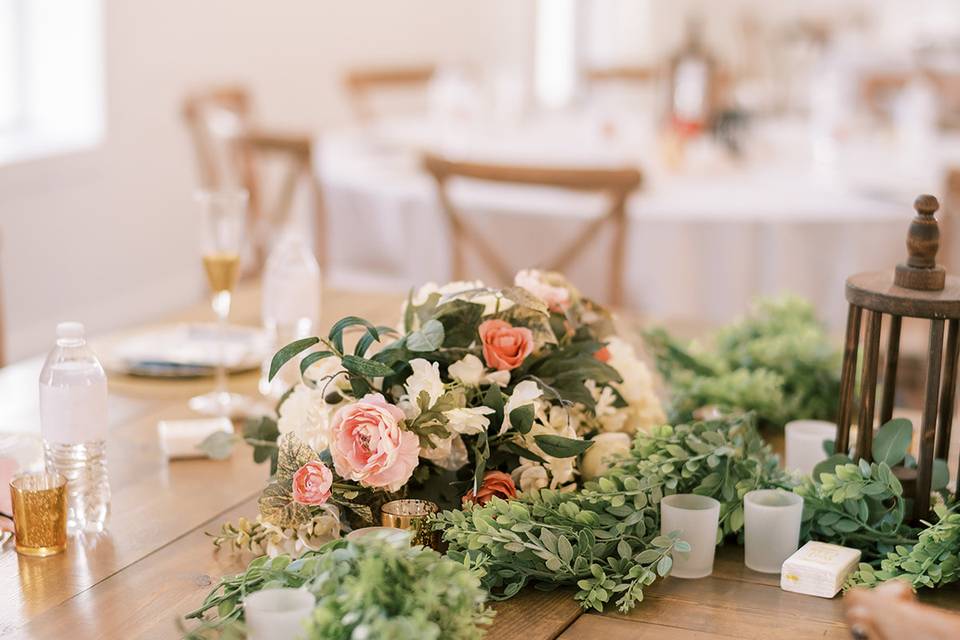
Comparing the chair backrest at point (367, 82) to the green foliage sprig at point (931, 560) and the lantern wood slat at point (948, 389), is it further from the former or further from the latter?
the green foliage sprig at point (931, 560)

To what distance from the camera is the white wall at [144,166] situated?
167 inches

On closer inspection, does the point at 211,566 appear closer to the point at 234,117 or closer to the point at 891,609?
the point at 891,609

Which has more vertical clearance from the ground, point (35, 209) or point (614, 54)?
point (614, 54)

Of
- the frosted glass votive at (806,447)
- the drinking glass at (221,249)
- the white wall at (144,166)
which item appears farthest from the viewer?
the white wall at (144,166)

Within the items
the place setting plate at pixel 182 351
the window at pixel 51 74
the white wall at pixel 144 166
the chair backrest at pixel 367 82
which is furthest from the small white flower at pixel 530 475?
the chair backrest at pixel 367 82

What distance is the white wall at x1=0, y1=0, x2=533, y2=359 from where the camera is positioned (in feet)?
14.0

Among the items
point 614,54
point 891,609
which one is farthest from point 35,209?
point 614,54

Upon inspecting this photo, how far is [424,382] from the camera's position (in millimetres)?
1139

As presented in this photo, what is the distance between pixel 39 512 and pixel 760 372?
865 millimetres

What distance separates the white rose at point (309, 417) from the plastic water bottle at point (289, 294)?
454 millimetres

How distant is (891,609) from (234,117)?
11.8 ft

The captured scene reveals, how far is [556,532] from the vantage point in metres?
1.10

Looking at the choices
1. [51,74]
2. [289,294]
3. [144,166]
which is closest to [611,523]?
[289,294]

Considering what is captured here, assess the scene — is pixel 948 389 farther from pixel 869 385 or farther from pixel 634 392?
pixel 634 392
